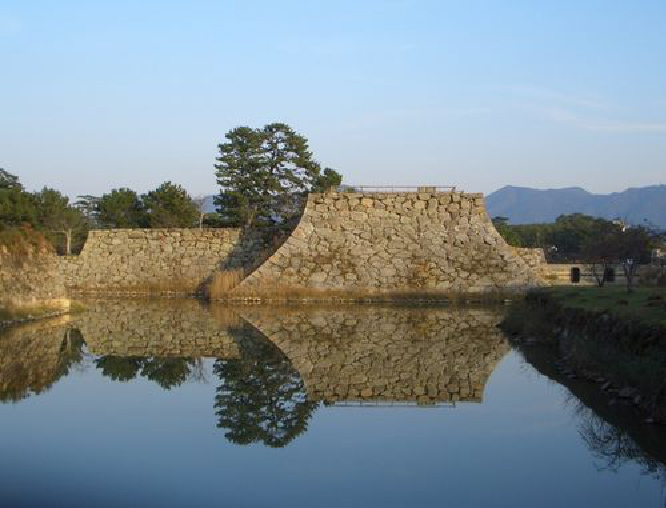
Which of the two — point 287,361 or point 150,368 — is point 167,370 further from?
point 287,361

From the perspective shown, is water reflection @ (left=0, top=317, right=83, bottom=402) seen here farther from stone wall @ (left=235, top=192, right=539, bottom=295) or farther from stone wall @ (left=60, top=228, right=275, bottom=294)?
stone wall @ (left=60, top=228, right=275, bottom=294)

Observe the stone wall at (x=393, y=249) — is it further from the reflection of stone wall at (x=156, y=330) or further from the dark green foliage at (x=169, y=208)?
the dark green foliage at (x=169, y=208)

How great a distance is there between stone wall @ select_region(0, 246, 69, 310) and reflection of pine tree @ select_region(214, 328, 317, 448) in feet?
27.2

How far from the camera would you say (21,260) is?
72.1ft

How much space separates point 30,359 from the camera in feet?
46.0

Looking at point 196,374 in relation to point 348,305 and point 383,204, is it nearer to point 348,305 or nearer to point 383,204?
point 348,305

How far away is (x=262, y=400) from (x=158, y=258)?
2575 centimetres

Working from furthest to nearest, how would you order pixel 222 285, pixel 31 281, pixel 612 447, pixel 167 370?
1. pixel 222 285
2. pixel 31 281
3. pixel 167 370
4. pixel 612 447

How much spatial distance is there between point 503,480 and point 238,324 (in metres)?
14.3

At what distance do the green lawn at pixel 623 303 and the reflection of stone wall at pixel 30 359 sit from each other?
8220mm

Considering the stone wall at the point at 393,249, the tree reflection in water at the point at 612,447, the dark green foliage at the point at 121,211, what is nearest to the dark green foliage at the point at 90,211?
the dark green foliage at the point at 121,211

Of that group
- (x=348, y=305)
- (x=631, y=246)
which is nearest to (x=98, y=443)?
(x=631, y=246)

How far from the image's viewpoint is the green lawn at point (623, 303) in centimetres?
1148

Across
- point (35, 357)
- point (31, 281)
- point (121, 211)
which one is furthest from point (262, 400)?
point (121, 211)
